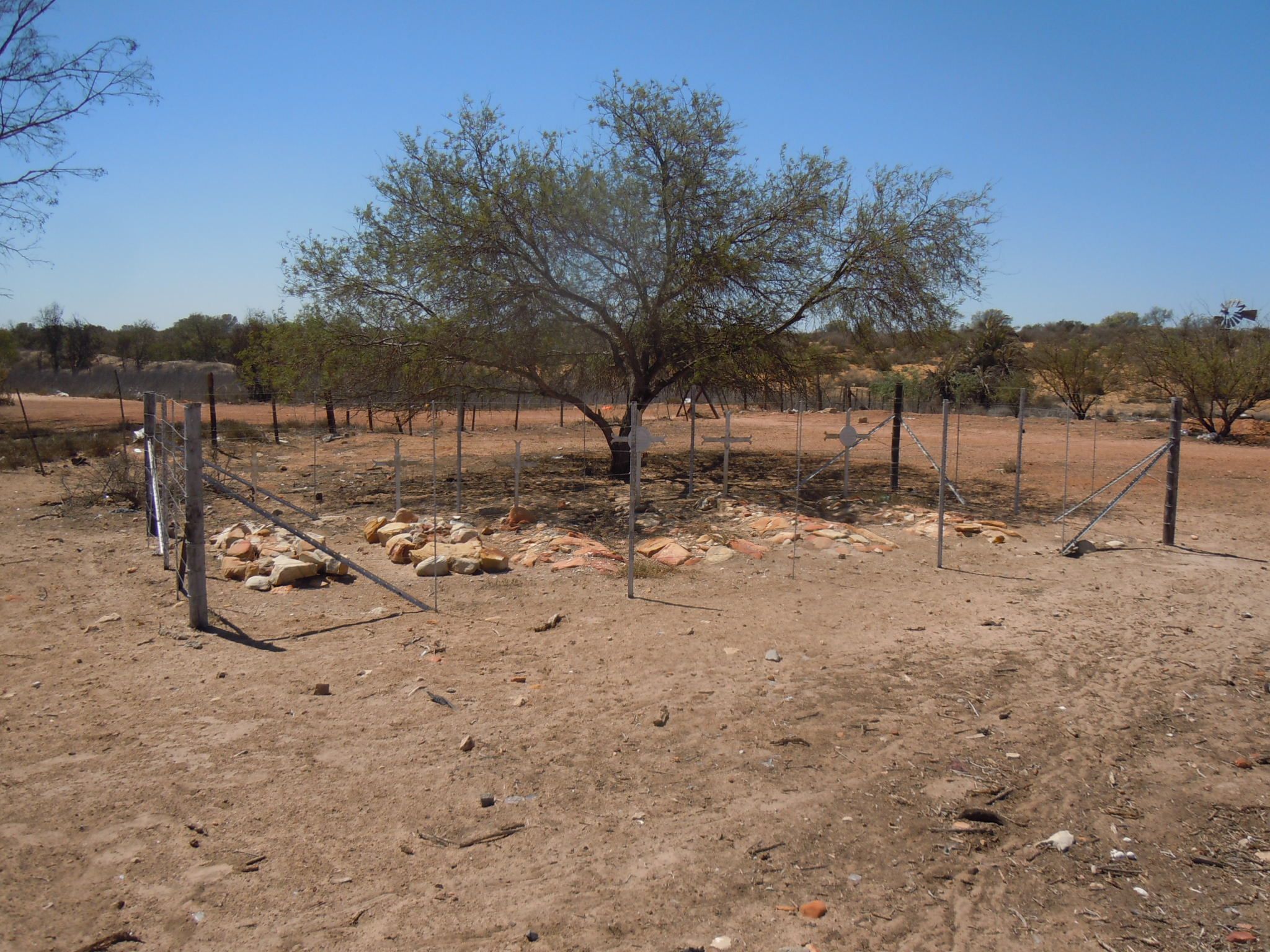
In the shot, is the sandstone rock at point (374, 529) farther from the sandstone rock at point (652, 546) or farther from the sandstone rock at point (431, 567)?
the sandstone rock at point (652, 546)

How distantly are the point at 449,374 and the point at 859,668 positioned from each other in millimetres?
10970

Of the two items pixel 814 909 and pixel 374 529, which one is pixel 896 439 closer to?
pixel 374 529

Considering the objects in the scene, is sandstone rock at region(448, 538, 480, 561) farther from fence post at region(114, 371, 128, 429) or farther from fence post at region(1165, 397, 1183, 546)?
fence post at region(114, 371, 128, 429)

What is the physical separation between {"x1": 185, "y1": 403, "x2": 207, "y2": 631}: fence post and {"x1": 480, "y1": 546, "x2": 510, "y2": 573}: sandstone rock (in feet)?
9.37

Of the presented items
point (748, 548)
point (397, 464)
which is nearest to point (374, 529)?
point (397, 464)

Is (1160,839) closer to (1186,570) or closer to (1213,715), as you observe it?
(1213,715)

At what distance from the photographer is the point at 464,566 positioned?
8914 millimetres

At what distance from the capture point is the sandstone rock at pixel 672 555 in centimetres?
Result: 957

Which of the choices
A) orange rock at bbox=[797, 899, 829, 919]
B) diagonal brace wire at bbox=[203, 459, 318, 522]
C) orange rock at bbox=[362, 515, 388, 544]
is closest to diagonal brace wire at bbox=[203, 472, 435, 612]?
diagonal brace wire at bbox=[203, 459, 318, 522]

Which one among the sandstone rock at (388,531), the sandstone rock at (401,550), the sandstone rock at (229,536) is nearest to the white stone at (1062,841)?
the sandstone rock at (401,550)

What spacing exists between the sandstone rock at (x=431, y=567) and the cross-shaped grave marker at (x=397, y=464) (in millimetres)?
2570

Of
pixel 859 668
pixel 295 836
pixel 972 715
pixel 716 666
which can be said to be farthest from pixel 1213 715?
pixel 295 836

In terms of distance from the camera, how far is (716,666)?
6.25 m

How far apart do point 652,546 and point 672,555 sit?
0.63 metres
